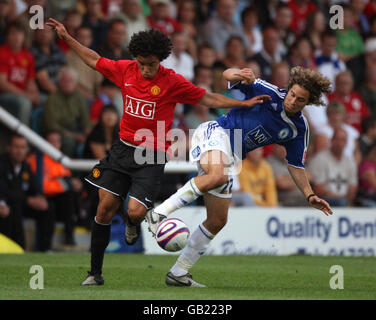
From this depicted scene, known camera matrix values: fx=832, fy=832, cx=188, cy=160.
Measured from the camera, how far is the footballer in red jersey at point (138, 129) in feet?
25.8

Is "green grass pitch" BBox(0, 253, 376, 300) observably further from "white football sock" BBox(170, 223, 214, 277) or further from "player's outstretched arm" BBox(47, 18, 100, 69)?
"player's outstretched arm" BBox(47, 18, 100, 69)

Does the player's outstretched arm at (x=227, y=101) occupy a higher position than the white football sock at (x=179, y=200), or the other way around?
the player's outstretched arm at (x=227, y=101)

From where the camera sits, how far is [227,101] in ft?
26.2

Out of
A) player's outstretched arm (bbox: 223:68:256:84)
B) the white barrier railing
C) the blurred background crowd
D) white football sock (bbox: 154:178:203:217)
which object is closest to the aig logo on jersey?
player's outstretched arm (bbox: 223:68:256:84)

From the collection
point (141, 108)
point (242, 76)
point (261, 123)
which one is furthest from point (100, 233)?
point (242, 76)

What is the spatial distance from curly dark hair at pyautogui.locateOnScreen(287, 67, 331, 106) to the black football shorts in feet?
4.96

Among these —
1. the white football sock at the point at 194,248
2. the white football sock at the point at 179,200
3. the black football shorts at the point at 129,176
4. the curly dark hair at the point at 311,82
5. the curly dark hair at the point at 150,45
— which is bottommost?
the white football sock at the point at 194,248

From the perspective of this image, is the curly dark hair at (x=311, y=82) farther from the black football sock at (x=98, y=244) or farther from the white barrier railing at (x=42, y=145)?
the white barrier railing at (x=42, y=145)

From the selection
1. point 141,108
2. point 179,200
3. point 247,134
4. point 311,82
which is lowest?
point 179,200

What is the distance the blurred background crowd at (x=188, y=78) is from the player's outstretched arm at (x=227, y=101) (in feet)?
15.1

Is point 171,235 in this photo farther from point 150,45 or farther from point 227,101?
point 150,45

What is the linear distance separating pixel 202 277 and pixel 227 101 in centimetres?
220

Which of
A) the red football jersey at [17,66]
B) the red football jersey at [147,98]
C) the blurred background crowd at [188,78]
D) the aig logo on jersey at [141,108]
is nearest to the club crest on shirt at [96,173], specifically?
the red football jersey at [147,98]

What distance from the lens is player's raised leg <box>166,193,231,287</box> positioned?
26.1ft
